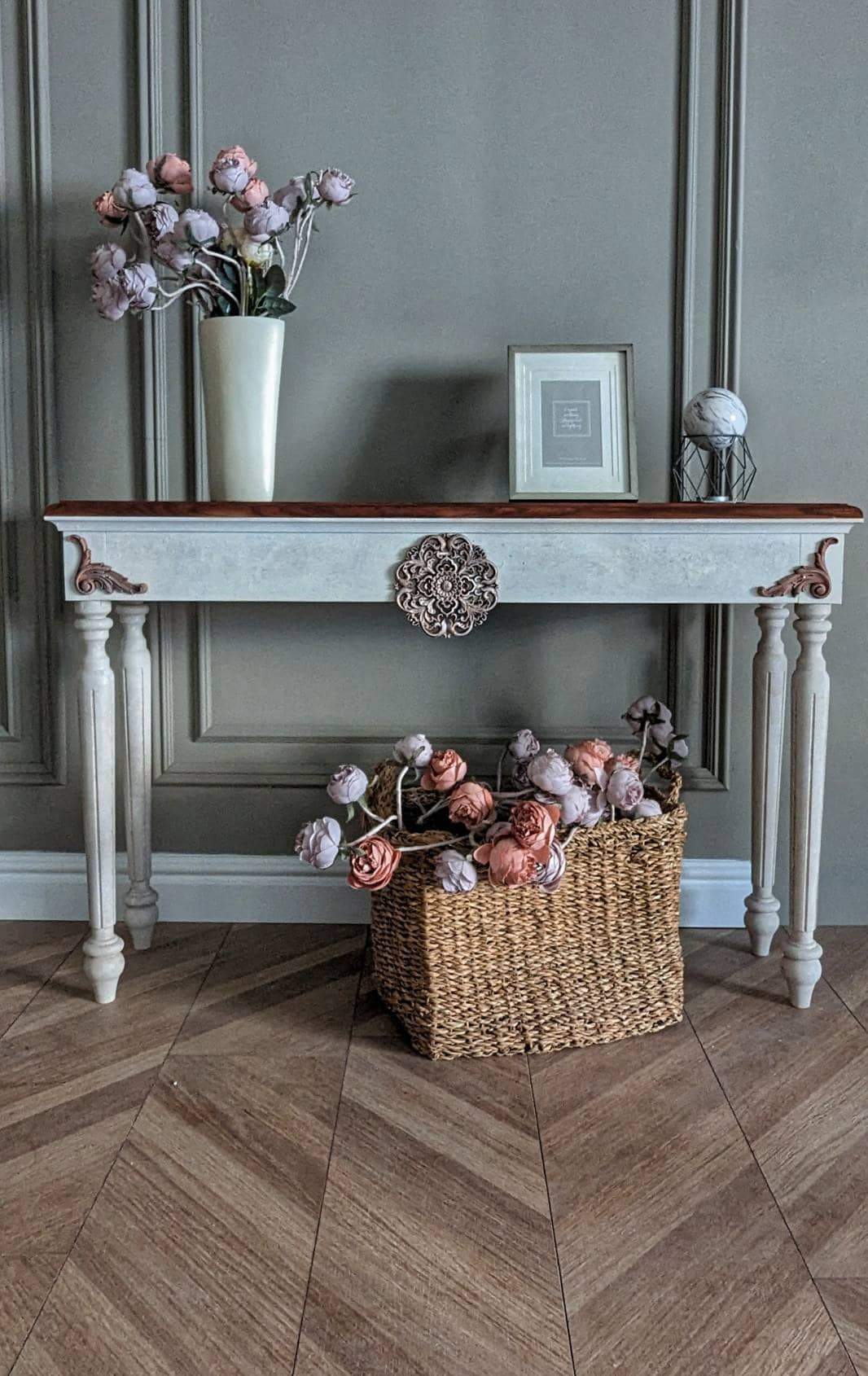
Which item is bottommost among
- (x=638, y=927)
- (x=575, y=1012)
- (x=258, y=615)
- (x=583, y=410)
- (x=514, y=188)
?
(x=575, y=1012)

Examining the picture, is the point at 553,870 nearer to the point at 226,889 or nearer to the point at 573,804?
the point at 573,804

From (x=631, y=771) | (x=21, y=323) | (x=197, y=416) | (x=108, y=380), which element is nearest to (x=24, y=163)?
(x=21, y=323)

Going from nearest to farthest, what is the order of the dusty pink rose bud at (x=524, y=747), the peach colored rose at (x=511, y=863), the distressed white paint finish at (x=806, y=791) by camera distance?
the peach colored rose at (x=511, y=863) < the distressed white paint finish at (x=806, y=791) < the dusty pink rose bud at (x=524, y=747)

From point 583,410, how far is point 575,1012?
976 millimetres

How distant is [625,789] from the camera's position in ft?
5.00

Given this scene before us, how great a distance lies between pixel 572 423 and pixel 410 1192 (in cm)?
122

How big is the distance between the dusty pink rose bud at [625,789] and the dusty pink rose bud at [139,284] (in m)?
1.04

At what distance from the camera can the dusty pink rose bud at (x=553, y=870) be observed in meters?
1.42

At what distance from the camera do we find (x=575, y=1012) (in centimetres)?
155

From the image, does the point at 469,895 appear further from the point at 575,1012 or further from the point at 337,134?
the point at 337,134

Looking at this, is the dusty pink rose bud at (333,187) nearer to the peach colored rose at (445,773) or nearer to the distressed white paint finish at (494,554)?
the distressed white paint finish at (494,554)

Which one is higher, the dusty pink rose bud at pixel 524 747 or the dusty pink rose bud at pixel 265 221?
the dusty pink rose bud at pixel 265 221

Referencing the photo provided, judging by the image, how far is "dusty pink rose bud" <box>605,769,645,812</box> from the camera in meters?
1.53

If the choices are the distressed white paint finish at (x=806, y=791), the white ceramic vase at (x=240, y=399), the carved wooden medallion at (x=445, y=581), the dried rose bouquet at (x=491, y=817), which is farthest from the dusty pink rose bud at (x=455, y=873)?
the white ceramic vase at (x=240, y=399)
